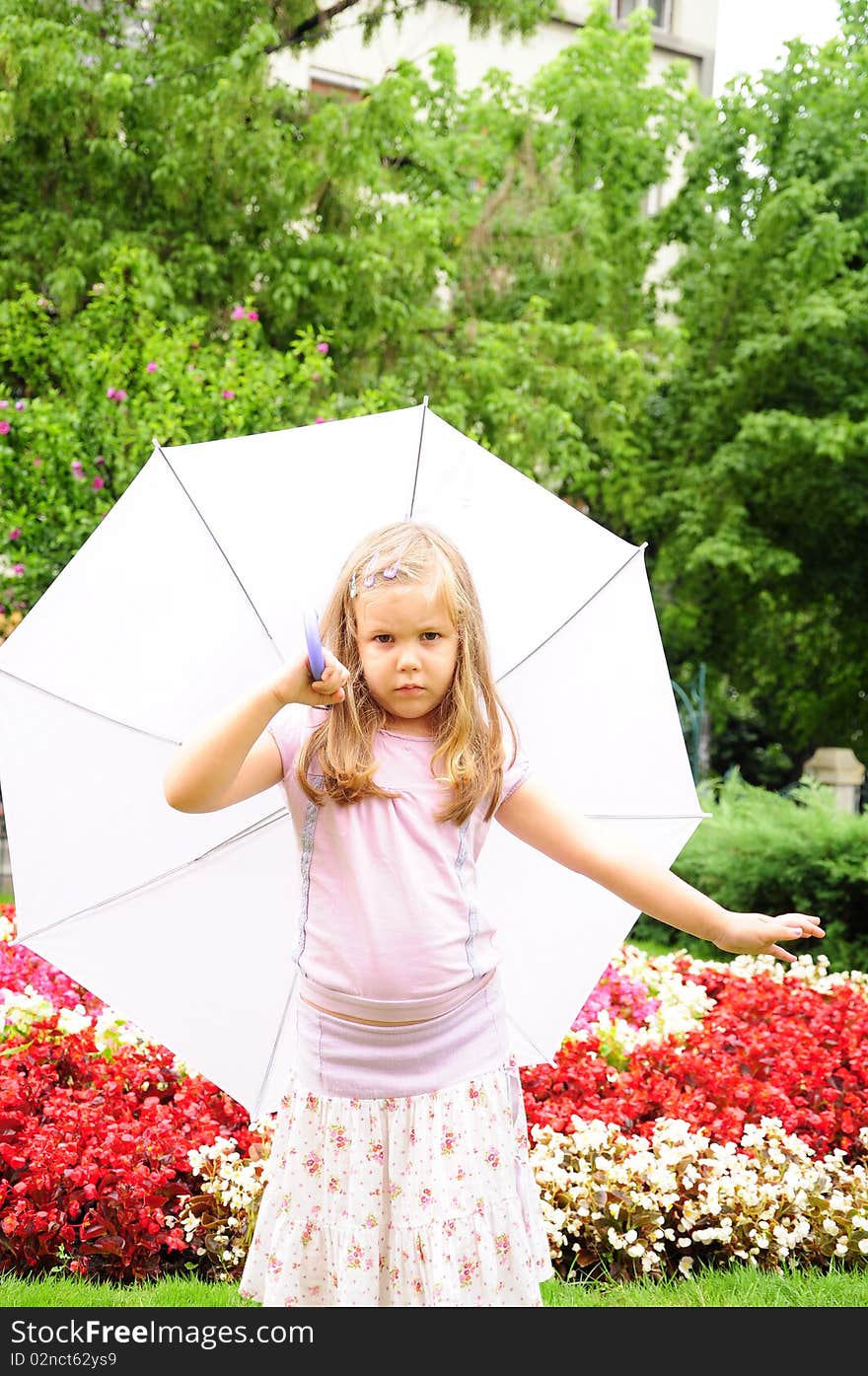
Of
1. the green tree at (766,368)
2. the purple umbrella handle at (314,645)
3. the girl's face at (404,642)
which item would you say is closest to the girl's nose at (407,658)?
the girl's face at (404,642)

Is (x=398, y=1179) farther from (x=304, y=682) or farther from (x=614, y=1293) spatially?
(x=614, y=1293)

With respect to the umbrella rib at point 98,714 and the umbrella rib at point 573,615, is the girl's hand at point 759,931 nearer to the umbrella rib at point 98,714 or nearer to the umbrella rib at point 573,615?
the umbrella rib at point 573,615

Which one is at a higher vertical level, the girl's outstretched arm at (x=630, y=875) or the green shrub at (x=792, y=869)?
the girl's outstretched arm at (x=630, y=875)

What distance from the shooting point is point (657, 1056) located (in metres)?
5.07

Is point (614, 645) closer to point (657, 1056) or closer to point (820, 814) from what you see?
point (657, 1056)

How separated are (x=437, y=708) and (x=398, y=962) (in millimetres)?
446

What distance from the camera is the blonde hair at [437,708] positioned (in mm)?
2338

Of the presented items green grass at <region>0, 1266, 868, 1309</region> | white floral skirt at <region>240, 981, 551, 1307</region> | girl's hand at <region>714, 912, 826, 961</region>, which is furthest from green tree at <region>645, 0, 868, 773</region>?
white floral skirt at <region>240, 981, 551, 1307</region>

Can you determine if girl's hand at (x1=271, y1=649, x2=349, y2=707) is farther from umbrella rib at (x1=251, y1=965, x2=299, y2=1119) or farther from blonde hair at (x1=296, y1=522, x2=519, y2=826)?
umbrella rib at (x1=251, y1=965, x2=299, y2=1119)

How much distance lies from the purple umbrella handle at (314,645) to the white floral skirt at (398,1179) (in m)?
0.66

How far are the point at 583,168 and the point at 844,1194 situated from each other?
15831 mm

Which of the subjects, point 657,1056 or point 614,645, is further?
point 657,1056

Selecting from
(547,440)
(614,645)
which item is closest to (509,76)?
(547,440)
